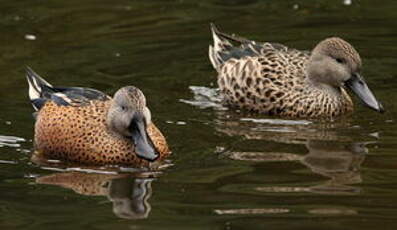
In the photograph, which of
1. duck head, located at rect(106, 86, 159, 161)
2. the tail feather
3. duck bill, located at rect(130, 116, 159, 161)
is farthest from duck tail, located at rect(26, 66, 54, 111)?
the tail feather

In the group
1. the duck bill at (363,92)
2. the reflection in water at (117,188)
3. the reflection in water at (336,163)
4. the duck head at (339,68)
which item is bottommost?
the reflection in water at (117,188)

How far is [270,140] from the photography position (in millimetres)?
10016

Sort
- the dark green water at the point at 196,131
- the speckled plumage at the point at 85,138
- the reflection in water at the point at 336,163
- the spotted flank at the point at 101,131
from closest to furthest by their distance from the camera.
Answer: the dark green water at the point at 196,131 < the reflection in water at the point at 336,163 < the spotted flank at the point at 101,131 < the speckled plumage at the point at 85,138

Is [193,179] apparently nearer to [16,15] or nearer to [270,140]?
[270,140]

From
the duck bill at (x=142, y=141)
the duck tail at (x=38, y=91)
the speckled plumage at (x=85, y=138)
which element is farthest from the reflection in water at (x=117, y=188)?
the duck tail at (x=38, y=91)

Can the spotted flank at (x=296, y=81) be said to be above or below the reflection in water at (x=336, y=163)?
above

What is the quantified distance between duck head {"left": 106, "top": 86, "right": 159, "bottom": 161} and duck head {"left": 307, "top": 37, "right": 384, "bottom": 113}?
2.34m

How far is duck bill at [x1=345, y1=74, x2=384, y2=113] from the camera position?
35.2 feet

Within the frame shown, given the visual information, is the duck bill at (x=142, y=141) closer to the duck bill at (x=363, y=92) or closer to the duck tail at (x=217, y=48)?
the duck bill at (x=363, y=92)

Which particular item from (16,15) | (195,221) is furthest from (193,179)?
(16,15)

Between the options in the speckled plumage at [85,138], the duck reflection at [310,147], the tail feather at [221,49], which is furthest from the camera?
the tail feather at [221,49]

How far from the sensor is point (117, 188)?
8.73 metres

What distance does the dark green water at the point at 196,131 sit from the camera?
8008 mm

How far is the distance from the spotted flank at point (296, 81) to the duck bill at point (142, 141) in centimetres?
215
